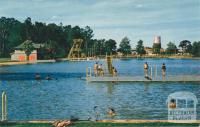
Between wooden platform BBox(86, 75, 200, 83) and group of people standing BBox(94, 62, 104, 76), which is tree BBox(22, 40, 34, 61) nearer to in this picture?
group of people standing BBox(94, 62, 104, 76)

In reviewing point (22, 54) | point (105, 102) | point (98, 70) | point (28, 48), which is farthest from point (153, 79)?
point (22, 54)

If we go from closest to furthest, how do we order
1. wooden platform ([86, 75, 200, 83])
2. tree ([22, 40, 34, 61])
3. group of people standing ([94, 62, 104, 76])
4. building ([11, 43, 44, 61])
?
wooden platform ([86, 75, 200, 83])
group of people standing ([94, 62, 104, 76])
tree ([22, 40, 34, 61])
building ([11, 43, 44, 61])

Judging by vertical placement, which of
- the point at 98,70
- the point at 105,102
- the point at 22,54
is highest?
the point at 22,54

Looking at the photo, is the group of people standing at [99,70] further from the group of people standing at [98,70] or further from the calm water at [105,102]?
the calm water at [105,102]

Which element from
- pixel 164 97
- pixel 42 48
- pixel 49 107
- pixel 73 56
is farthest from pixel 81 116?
pixel 73 56

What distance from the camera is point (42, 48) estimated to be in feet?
522

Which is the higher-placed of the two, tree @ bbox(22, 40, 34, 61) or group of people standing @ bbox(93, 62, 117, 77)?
tree @ bbox(22, 40, 34, 61)

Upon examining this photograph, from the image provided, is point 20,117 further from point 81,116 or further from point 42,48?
point 42,48

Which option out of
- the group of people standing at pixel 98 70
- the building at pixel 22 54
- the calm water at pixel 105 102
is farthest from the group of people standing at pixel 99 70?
the building at pixel 22 54

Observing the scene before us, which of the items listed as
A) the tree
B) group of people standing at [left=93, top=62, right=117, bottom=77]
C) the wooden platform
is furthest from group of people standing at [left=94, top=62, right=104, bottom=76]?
the tree

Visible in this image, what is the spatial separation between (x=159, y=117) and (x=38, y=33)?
564 feet

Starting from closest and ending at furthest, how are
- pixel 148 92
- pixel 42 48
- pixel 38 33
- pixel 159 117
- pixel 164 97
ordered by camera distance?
pixel 159 117, pixel 164 97, pixel 148 92, pixel 42 48, pixel 38 33

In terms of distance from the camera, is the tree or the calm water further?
the tree

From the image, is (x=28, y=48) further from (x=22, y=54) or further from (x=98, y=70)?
(x=98, y=70)
